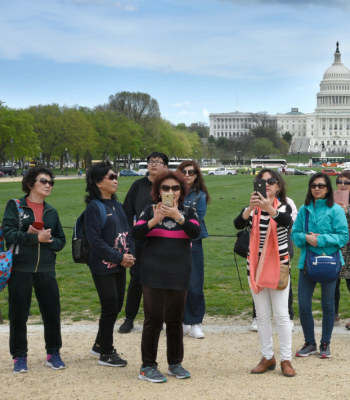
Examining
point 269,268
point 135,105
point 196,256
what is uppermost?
point 135,105

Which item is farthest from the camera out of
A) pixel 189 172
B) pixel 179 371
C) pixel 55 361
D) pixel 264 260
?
pixel 189 172

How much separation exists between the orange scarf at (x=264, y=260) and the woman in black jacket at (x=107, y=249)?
3.90 feet

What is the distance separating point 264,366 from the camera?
6.02 meters

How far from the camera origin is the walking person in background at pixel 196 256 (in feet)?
24.0

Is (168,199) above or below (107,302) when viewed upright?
above

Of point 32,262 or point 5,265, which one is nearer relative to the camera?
point 5,265

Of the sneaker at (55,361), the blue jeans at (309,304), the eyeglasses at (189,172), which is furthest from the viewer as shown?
the eyeglasses at (189,172)

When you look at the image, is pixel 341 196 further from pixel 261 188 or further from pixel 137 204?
pixel 137 204

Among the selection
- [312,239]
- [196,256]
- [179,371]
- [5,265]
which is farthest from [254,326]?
[5,265]

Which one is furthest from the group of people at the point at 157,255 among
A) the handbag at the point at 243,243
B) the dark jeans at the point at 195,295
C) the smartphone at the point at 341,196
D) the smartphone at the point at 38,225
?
the dark jeans at the point at 195,295

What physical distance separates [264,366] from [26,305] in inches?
94.9

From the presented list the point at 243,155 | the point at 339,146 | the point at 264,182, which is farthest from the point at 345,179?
the point at 339,146

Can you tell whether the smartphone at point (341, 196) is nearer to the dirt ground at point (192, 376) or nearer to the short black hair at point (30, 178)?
the dirt ground at point (192, 376)

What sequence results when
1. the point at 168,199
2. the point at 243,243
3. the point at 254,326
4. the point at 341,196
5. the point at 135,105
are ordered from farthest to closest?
1. the point at 135,105
2. the point at 254,326
3. the point at 341,196
4. the point at 243,243
5. the point at 168,199
